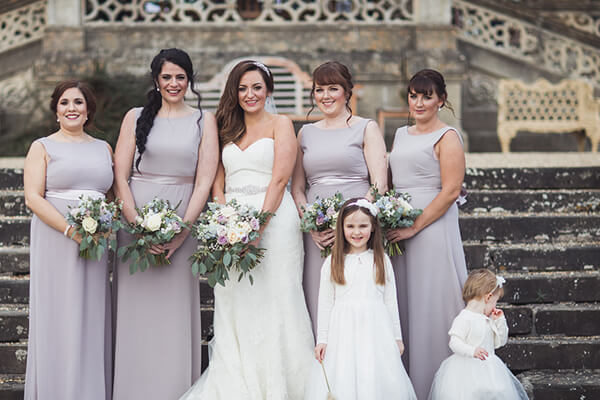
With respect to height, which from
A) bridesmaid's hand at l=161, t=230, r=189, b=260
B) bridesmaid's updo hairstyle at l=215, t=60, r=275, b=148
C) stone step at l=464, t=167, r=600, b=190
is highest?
bridesmaid's updo hairstyle at l=215, t=60, r=275, b=148

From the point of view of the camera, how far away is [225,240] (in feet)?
15.8

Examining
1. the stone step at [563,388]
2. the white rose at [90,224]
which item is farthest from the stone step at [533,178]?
the white rose at [90,224]

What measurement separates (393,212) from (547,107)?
22.2 feet

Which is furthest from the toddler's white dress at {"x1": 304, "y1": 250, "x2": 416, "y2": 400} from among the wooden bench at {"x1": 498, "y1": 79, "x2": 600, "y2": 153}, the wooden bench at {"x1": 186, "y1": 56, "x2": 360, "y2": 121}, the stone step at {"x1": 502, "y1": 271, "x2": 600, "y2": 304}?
the wooden bench at {"x1": 186, "y1": 56, "x2": 360, "y2": 121}

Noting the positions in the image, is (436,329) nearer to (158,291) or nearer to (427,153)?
(427,153)

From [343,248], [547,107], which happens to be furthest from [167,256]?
[547,107]

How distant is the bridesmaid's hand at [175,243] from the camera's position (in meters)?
5.05

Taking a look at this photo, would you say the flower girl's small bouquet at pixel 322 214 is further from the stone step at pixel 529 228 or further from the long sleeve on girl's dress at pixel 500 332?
the stone step at pixel 529 228

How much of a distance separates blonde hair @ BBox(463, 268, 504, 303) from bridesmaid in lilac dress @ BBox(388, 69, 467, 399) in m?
0.22

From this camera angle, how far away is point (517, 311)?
244 inches

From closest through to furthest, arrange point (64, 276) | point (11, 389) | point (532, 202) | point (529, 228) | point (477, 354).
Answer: point (477, 354)
point (64, 276)
point (11, 389)
point (529, 228)
point (532, 202)

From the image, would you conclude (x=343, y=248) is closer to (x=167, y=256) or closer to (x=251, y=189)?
(x=251, y=189)

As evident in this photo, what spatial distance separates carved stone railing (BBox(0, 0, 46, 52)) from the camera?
42.9 feet

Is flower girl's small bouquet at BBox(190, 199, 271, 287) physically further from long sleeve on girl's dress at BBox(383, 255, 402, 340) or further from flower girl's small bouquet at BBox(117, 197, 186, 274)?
long sleeve on girl's dress at BBox(383, 255, 402, 340)
